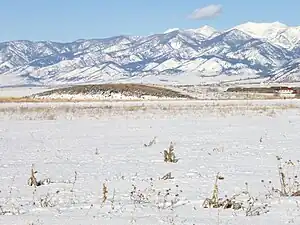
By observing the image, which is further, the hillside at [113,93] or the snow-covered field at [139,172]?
the hillside at [113,93]

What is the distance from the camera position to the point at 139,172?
46.2ft

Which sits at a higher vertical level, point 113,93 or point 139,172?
point 113,93

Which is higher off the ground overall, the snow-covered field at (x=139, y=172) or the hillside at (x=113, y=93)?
the hillside at (x=113, y=93)

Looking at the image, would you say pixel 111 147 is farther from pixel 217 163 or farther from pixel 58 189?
pixel 58 189

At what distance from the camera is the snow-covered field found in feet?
28.7

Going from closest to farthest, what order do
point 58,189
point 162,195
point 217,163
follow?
point 162,195 → point 58,189 → point 217,163

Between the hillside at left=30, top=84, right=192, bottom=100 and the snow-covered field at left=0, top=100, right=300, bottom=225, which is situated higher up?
the hillside at left=30, top=84, right=192, bottom=100

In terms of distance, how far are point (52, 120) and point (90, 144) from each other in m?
13.5

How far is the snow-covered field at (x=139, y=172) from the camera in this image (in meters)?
8.76

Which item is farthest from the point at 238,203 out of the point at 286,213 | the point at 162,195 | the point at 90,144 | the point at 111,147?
the point at 90,144

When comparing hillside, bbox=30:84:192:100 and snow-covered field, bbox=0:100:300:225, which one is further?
hillside, bbox=30:84:192:100

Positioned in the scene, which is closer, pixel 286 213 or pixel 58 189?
pixel 286 213

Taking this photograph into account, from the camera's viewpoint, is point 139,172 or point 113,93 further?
point 113,93

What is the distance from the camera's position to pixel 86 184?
1206 cm
